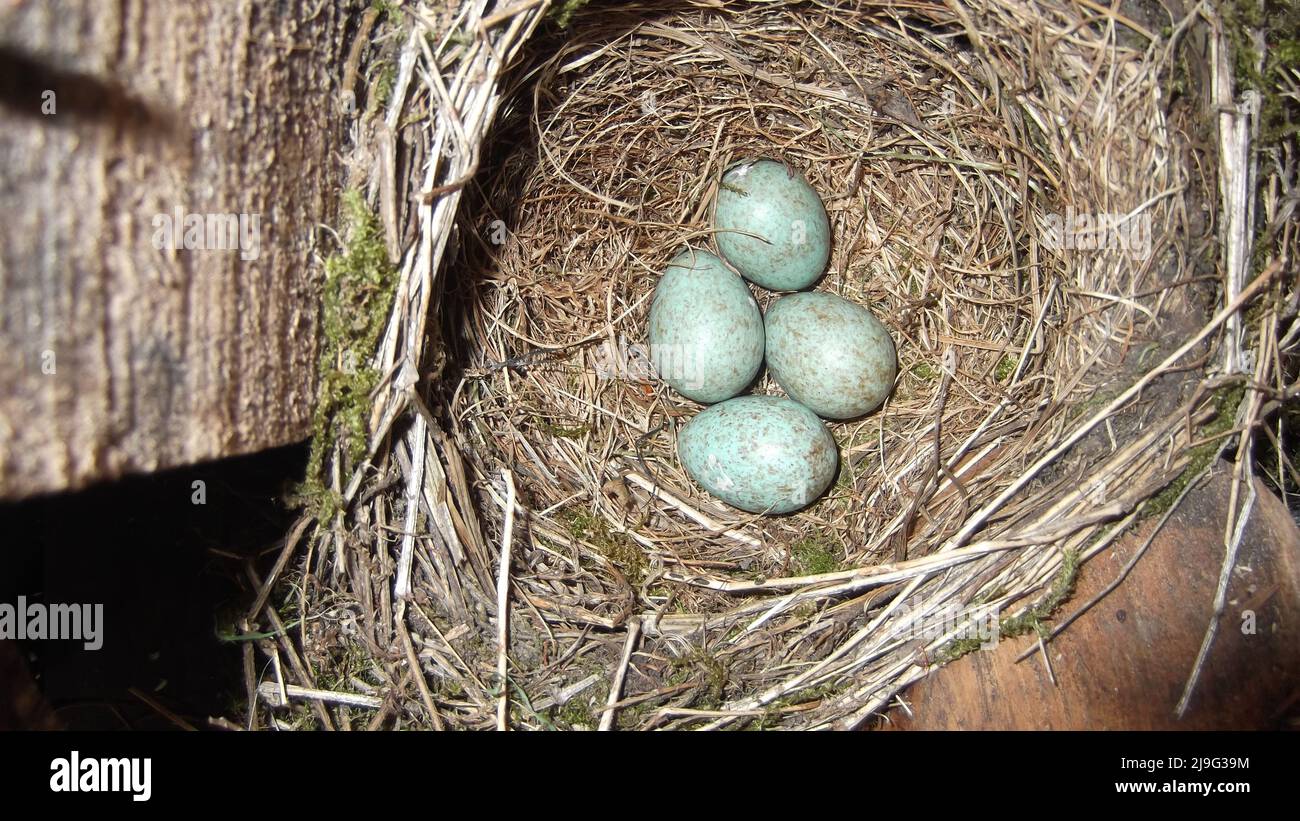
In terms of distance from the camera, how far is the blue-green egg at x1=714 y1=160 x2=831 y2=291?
2.02 metres

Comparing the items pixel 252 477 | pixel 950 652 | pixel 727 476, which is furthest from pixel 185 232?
pixel 950 652

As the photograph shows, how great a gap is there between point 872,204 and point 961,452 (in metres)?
0.82

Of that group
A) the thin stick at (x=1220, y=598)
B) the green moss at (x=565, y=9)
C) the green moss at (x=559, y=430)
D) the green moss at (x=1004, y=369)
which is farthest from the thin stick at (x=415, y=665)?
the green moss at (x=1004, y=369)

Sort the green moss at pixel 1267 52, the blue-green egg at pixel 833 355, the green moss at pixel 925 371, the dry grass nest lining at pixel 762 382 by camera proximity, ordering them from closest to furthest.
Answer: the green moss at pixel 1267 52 → the dry grass nest lining at pixel 762 382 → the blue-green egg at pixel 833 355 → the green moss at pixel 925 371

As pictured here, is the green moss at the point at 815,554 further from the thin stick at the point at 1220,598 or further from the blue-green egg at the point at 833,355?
the thin stick at the point at 1220,598

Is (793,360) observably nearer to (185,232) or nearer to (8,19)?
(185,232)

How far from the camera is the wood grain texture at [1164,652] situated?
1.39 metres

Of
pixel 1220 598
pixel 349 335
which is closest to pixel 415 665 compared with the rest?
pixel 349 335

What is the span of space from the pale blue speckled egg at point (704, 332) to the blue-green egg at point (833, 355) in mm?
100

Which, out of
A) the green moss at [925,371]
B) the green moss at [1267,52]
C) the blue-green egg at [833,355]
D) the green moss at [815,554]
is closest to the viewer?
the green moss at [1267,52]

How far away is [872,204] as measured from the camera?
2193 millimetres

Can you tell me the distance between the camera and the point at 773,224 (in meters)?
2.02

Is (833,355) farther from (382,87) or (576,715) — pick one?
(382,87)

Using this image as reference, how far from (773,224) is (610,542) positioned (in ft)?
3.23
